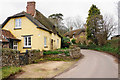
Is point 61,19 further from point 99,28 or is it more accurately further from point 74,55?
point 74,55

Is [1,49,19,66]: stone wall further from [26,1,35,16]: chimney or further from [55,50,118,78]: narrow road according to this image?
[26,1,35,16]: chimney

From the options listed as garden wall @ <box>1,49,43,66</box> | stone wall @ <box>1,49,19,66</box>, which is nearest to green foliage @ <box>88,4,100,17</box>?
garden wall @ <box>1,49,43,66</box>

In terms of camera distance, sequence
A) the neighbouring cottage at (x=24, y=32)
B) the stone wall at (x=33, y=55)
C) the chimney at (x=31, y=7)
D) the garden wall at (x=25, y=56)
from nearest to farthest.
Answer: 1. the garden wall at (x=25, y=56)
2. the stone wall at (x=33, y=55)
3. the neighbouring cottage at (x=24, y=32)
4. the chimney at (x=31, y=7)

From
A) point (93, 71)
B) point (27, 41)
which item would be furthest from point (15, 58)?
point (93, 71)

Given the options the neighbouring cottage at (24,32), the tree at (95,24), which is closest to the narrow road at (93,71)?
the neighbouring cottage at (24,32)

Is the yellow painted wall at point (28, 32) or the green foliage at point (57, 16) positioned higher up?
the green foliage at point (57, 16)

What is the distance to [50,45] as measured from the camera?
52.0 ft

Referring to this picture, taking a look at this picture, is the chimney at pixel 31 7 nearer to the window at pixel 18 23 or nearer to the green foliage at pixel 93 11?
the window at pixel 18 23

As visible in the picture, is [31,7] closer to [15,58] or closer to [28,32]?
[28,32]

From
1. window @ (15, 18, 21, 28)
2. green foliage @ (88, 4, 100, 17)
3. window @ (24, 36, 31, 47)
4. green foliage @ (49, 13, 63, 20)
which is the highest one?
green foliage @ (49, 13, 63, 20)

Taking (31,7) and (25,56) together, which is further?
(31,7)

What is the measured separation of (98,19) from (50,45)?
52.7ft

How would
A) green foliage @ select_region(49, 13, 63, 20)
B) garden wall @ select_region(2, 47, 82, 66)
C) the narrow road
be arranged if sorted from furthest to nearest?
green foliage @ select_region(49, 13, 63, 20) < garden wall @ select_region(2, 47, 82, 66) < the narrow road

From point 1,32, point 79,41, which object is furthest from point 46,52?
point 79,41
